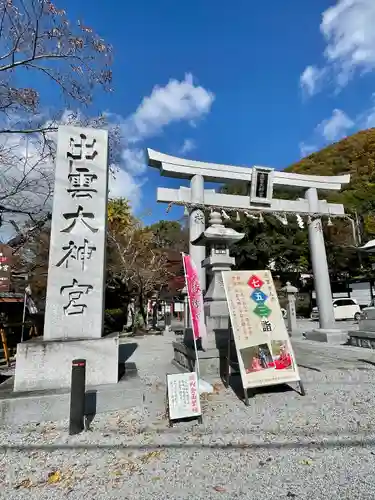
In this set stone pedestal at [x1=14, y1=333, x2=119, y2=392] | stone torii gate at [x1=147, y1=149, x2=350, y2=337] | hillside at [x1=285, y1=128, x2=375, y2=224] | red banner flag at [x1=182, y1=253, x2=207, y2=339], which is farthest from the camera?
hillside at [x1=285, y1=128, x2=375, y2=224]

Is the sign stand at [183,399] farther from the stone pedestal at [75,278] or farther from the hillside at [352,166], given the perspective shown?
the hillside at [352,166]

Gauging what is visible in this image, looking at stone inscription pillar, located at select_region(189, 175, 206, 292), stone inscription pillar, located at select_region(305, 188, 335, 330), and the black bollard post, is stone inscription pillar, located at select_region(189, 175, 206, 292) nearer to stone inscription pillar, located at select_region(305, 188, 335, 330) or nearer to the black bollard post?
stone inscription pillar, located at select_region(305, 188, 335, 330)

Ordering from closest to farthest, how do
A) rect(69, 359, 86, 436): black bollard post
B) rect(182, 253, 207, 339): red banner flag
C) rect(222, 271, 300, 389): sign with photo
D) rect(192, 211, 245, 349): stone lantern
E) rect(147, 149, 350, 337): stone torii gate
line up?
rect(69, 359, 86, 436): black bollard post, rect(222, 271, 300, 389): sign with photo, rect(182, 253, 207, 339): red banner flag, rect(192, 211, 245, 349): stone lantern, rect(147, 149, 350, 337): stone torii gate

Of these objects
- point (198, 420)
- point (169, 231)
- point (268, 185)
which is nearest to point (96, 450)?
point (198, 420)

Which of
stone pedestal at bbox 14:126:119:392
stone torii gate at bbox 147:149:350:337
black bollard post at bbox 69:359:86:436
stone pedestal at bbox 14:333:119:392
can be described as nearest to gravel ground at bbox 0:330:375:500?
black bollard post at bbox 69:359:86:436

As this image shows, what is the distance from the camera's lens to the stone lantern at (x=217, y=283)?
19.4ft

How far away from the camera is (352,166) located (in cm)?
4428

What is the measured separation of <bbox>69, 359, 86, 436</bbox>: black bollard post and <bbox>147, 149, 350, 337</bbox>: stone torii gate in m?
5.47

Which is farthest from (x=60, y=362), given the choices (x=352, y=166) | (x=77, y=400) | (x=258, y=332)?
(x=352, y=166)

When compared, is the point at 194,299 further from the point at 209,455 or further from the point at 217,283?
the point at 209,455

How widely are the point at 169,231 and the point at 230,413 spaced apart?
33192 mm

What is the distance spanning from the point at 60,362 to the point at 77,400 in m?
0.95

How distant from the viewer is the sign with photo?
4.32 metres

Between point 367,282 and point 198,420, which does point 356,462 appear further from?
point 367,282
